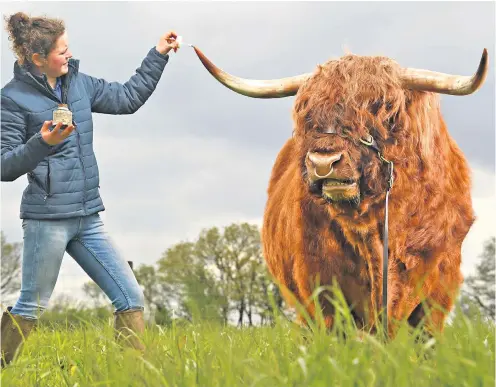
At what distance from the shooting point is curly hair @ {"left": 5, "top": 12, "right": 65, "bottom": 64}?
495 centimetres

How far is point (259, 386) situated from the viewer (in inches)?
102

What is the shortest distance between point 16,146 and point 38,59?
64cm

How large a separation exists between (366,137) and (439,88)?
0.96 meters

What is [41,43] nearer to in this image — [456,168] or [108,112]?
[108,112]

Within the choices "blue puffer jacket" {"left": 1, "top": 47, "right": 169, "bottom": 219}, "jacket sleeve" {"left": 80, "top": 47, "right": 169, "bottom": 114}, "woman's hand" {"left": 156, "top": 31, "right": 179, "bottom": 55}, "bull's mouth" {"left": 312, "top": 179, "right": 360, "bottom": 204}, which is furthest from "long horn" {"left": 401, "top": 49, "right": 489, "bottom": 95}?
"blue puffer jacket" {"left": 1, "top": 47, "right": 169, "bottom": 219}

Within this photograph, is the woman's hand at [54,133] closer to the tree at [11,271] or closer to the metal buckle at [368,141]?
the metal buckle at [368,141]

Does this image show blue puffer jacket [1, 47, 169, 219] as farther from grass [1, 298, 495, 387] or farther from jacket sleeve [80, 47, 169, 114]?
grass [1, 298, 495, 387]

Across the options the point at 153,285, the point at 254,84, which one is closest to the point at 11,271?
the point at 153,285

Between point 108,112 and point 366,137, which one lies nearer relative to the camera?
point 366,137

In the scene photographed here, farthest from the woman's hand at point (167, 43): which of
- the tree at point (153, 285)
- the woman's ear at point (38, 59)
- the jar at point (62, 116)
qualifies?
the tree at point (153, 285)

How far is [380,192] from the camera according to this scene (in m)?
5.04

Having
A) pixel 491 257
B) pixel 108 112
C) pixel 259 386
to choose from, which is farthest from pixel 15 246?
pixel 259 386

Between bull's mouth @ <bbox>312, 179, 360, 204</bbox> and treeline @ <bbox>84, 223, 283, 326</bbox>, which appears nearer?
bull's mouth @ <bbox>312, 179, 360, 204</bbox>

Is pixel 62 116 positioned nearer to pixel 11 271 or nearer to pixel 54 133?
pixel 54 133
